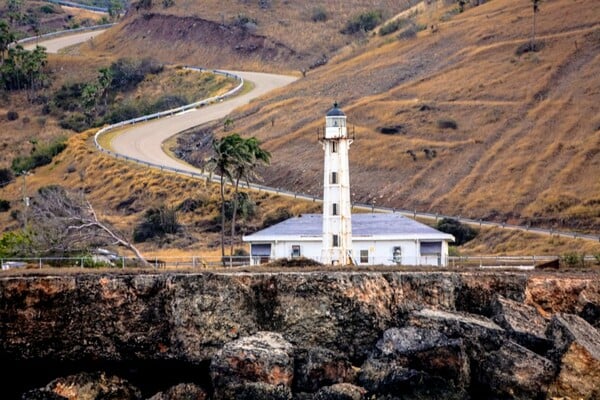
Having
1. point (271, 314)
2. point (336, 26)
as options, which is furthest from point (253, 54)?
point (271, 314)

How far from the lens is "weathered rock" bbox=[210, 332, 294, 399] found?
4984 centimetres

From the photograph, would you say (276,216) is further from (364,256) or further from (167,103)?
(167,103)

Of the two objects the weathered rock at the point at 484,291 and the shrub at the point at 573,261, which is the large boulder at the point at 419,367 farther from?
the shrub at the point at 573,261

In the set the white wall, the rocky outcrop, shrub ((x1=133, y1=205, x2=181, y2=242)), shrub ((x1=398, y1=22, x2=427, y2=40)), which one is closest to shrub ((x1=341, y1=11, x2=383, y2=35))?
shrub ((x1=398, y1=22, x2=427, y2=40))

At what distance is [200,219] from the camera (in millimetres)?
97250

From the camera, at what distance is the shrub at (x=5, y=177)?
114531mm

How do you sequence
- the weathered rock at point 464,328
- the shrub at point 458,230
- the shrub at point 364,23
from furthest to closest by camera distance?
1. the shrub at point 364,23
2. the shrub at point 458,230
3. the weathered rock at point 464,328

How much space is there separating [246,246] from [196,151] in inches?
1440

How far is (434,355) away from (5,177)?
71.1 metres

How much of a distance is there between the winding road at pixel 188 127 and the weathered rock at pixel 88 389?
3982 centimetres

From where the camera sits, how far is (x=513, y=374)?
5003 centimetres

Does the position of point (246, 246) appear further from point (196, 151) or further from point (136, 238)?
point (196, 151)

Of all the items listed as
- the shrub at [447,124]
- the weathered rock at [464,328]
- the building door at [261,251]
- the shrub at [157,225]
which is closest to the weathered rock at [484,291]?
the weathered rock at [464,328]

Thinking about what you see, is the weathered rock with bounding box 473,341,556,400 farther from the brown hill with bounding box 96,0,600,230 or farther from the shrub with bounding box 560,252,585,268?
the brown hill with bounding box 96,0,600,230
